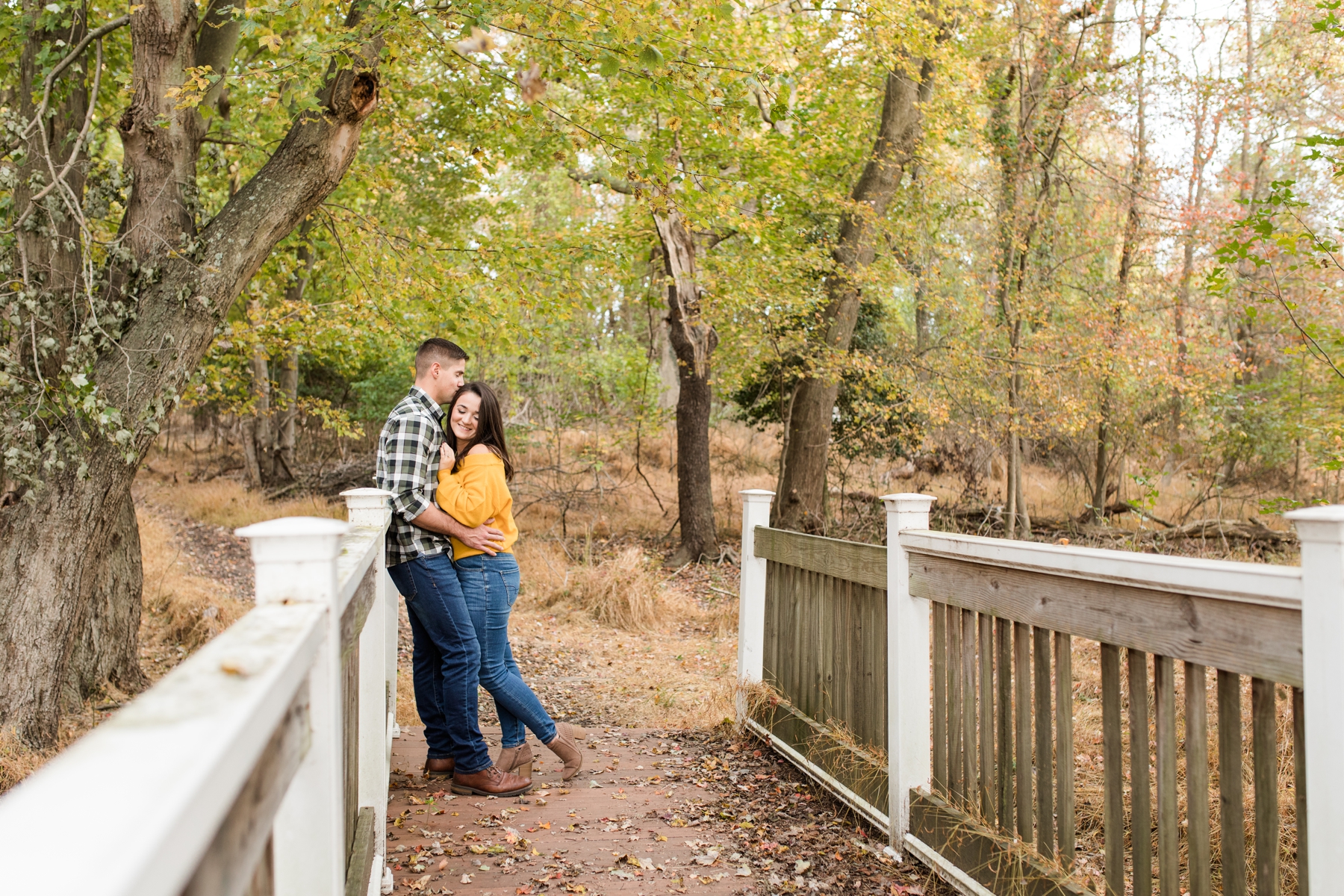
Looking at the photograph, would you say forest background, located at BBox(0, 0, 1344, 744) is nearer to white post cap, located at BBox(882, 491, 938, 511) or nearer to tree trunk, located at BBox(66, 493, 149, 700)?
tree trunk, located at BBox(66, 493, 149, 700)

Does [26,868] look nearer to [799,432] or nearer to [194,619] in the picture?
[194,619]

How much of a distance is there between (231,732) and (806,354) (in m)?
11.3

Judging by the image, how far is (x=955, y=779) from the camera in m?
3.57

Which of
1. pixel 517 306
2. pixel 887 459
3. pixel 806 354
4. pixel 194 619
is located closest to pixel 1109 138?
pixel 887 459

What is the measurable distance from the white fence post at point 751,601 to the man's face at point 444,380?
181cm

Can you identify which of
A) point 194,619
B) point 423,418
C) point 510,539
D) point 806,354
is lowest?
point 194,619

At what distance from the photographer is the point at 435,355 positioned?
4430mm

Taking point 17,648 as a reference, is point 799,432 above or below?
above

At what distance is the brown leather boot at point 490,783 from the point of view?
4.46m

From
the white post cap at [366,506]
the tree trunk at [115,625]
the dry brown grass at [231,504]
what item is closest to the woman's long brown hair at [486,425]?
the white post cap at [366,506]

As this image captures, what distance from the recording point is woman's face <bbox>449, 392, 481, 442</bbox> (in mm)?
4395

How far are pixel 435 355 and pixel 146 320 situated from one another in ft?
7.69

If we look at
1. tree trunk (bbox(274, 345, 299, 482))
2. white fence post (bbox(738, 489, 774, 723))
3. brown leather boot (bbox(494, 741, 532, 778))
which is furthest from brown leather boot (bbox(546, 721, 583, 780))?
tree trunk (bbox(274, 345, 299, 482))

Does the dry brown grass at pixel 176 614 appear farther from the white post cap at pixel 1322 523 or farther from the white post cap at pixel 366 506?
the white post cap at pixel 1322 523
